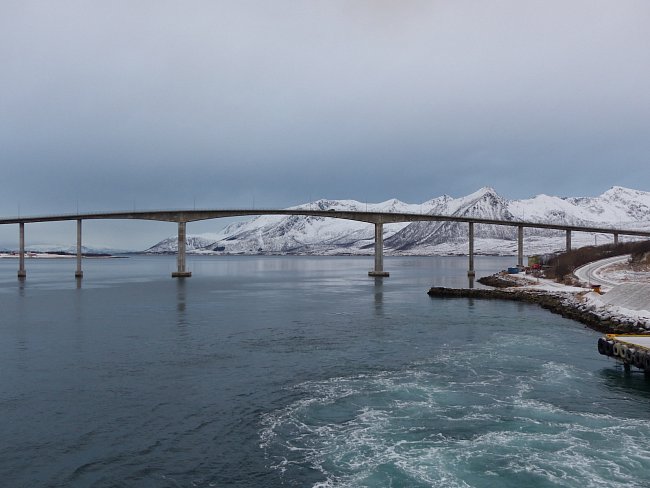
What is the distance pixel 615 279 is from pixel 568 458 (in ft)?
226

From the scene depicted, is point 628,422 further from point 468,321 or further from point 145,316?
point 145,316

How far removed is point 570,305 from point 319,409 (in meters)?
43.8

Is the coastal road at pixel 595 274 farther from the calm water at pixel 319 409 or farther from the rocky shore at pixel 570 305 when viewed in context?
the calm water at pixel 319 409

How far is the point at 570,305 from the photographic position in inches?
2250

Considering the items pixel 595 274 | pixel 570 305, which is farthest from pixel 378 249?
pixel 570 305

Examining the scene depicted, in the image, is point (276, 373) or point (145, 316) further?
point (145, 316)

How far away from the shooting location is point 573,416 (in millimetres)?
21734

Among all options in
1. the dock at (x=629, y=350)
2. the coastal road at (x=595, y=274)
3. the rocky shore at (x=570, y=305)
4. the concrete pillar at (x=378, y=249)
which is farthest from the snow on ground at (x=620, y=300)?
the concrete pillar at (x=378, y=249)

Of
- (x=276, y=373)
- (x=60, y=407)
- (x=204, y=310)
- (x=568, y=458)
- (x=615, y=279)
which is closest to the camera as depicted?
(x=568, y=458)

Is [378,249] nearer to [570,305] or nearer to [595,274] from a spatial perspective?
[595,274]

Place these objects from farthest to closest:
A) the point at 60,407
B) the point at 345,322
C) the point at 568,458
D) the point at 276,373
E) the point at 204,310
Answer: the point at 204,310, the point at 345,322, the point at 276,373, the point at 60,407, the point at 568,458

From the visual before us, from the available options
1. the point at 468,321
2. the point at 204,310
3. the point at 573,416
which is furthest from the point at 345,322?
the point at 573,416

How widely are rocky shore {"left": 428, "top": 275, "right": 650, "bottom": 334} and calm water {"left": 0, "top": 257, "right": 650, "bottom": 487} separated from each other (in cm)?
334

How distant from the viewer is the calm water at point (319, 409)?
1702 cm
